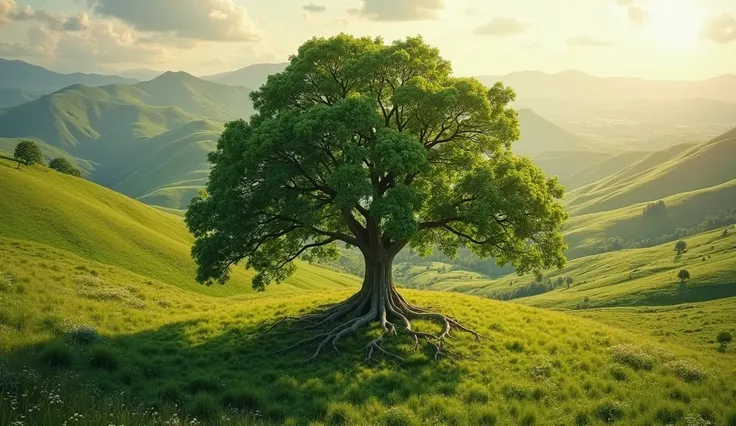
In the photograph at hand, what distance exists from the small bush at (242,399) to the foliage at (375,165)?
10.9m

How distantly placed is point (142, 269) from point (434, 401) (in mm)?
73521

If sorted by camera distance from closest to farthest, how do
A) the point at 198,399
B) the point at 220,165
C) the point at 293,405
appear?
1. the point at 198,399
2. the point at 293,405
3. the point at 220,165

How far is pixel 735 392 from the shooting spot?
23.1m

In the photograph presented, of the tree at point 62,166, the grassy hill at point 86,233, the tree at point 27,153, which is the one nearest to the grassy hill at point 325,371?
the grassy hill at point 86,233

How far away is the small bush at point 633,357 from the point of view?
26.8m

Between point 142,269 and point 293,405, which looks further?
point 142,269

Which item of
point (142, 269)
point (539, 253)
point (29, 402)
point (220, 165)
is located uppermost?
point (220, 165)

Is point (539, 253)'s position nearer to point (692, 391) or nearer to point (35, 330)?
point (692, 391)

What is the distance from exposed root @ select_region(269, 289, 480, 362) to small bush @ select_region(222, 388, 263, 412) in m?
6.34

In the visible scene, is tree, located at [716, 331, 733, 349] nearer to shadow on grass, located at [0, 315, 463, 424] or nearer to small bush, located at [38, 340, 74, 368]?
shadow on grass, located at [0, 315, 463, 424]

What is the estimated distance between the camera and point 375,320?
104 feet

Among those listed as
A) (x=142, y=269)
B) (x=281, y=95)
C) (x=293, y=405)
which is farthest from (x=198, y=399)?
(x=142, y=269)

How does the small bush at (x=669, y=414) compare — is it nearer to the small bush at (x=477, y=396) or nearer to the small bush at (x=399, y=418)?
the small bush at (x=477, y=396)

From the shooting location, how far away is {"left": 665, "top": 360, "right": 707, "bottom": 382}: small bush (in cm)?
2524
